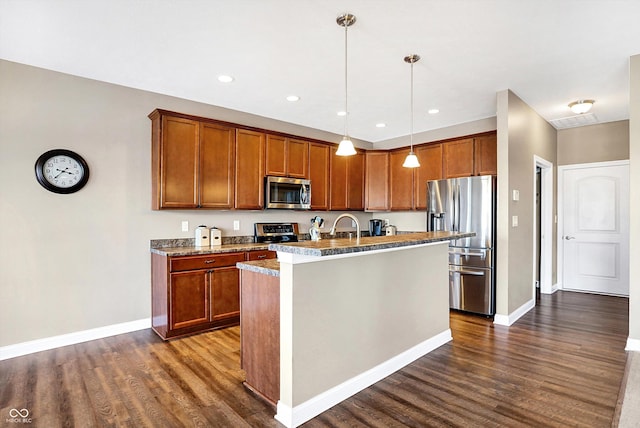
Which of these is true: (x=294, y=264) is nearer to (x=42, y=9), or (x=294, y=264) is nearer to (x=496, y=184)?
(x=42, y=9)

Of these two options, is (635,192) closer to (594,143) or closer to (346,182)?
(594,143)

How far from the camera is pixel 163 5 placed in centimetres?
223

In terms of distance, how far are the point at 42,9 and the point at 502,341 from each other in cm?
464

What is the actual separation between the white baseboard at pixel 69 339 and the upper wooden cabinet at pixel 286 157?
237 centimetres

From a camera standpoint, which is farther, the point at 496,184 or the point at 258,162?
the point at 258,162

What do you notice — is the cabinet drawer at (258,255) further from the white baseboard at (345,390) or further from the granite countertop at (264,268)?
the white baseboard at (345,390)

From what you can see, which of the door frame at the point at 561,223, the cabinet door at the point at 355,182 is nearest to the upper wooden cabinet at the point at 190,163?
the cabinet door at the point at 355,182

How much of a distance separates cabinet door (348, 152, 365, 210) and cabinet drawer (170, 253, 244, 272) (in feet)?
8.05

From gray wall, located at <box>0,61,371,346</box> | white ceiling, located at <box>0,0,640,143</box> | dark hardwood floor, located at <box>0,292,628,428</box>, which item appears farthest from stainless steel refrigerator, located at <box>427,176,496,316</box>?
gray wall, located at <box>0,61,371,346</box>

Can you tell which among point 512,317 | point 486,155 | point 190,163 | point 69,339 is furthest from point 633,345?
point 69,339

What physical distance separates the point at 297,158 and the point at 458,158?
2.34 m

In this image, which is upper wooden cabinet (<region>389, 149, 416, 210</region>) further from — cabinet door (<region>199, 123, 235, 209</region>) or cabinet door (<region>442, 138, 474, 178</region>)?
cabinet door (<region>199, 123, 235, 209</region>)

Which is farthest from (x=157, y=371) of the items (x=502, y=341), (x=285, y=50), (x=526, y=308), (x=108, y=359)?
(x=526, y=308)

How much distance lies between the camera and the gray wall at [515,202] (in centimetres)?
381
